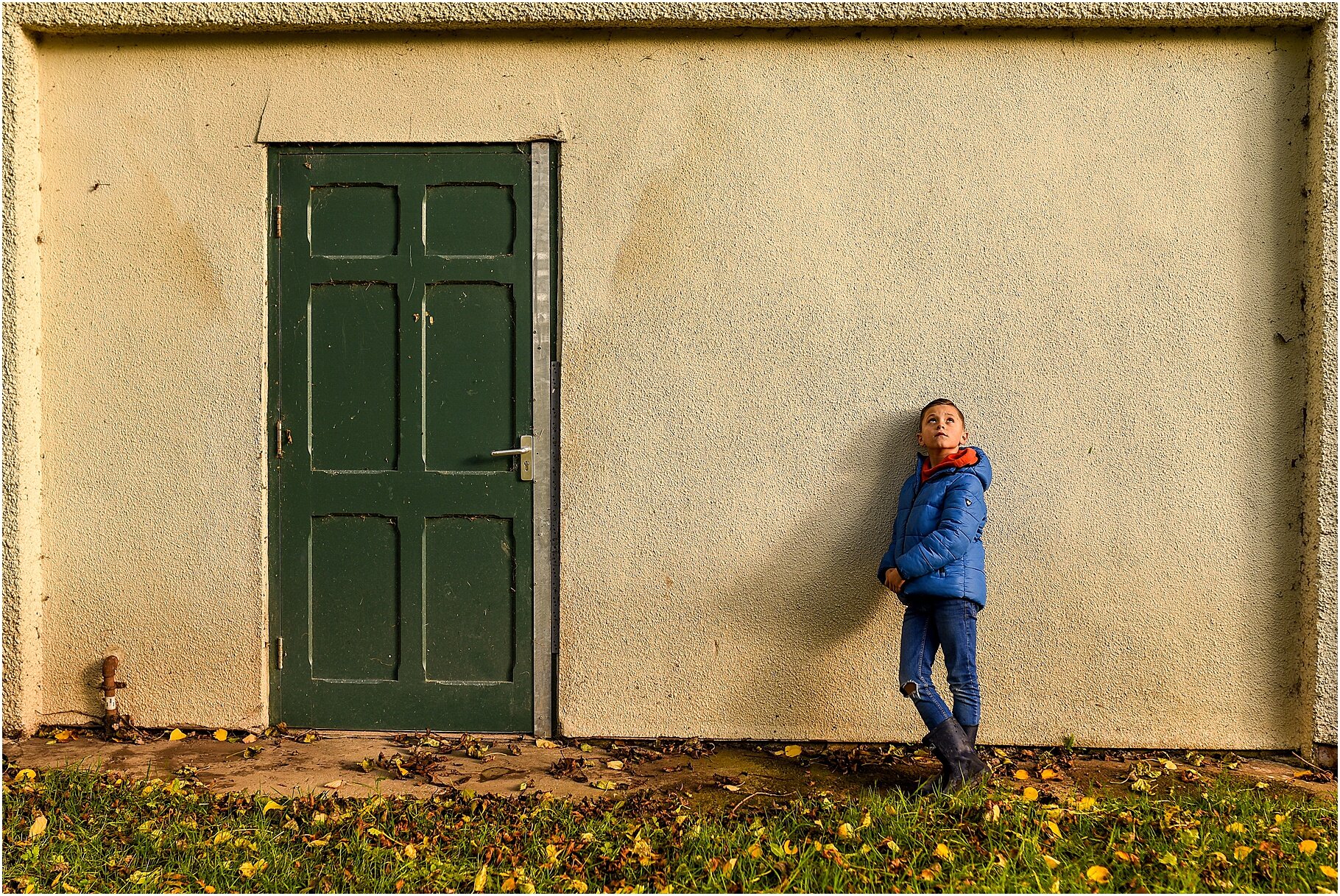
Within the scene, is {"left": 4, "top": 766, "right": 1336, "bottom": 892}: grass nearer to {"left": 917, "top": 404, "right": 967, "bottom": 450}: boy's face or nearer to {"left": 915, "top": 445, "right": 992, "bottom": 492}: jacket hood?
{"left": 915, "top": 445, "right": 992, "bottom": 492}: jacket hood

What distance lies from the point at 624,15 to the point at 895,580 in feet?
8.23

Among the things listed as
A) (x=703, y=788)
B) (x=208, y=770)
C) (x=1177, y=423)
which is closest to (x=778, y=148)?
(x=1177, y=423)

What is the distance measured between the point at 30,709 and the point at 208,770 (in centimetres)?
99

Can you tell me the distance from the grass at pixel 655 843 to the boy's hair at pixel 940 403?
1421 mm

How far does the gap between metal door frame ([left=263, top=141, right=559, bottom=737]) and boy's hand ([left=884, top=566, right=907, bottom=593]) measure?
1.40 m

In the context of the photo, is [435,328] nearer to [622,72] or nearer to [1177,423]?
[622,72]

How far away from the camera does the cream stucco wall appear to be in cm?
372

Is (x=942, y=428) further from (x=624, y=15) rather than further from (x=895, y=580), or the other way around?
(x=624, y=15)

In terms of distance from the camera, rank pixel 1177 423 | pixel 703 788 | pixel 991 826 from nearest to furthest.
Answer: pixel 991 826 → pixel 703 788 → pixel 1177 423

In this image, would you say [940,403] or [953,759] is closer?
[953,759]

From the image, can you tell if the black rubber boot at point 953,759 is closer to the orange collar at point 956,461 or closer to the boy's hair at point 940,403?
the orange collar at point 956,461

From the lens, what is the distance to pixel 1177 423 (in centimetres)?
373

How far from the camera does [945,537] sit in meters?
3.37

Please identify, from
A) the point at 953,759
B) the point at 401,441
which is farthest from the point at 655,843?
the point at 401,441
